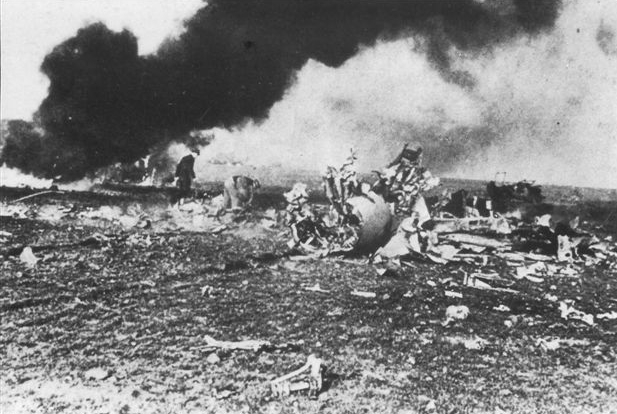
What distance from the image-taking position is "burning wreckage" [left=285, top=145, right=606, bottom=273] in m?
7.65

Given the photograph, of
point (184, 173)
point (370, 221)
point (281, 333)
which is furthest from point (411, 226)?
point (184, 173)

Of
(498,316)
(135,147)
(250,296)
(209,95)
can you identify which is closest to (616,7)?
(498,316)

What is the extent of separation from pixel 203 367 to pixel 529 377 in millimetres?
2452

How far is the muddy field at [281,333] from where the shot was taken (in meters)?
2.89

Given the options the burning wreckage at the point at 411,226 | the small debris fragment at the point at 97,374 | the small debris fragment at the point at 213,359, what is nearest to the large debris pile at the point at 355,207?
the burning wreckage at the point at 411,226

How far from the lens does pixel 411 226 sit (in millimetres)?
Answer: 7953

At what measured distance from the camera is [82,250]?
6.89 meters

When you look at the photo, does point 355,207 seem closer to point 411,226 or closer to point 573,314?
point 411,226

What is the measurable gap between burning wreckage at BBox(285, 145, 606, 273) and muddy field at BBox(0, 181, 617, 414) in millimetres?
560

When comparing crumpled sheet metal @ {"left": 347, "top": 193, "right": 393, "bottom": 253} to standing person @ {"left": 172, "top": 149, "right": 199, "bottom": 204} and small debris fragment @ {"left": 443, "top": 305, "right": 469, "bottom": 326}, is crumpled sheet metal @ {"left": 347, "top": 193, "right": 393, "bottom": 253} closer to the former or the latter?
small debris fragment @ {"left": 443, "top": 305, "right": 469, "bottom": 326}

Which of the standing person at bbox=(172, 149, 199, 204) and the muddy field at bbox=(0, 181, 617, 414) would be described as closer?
the muddy field at bbox=(0, 181, 617, 414)

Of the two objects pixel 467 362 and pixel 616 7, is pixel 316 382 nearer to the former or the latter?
pixel 467 362

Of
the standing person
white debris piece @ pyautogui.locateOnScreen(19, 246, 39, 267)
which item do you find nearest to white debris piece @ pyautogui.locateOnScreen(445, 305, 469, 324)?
white debris piece @ pyautogui.locateOnScreen(19, 246, 39, 267)

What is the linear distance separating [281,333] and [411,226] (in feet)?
15.2
